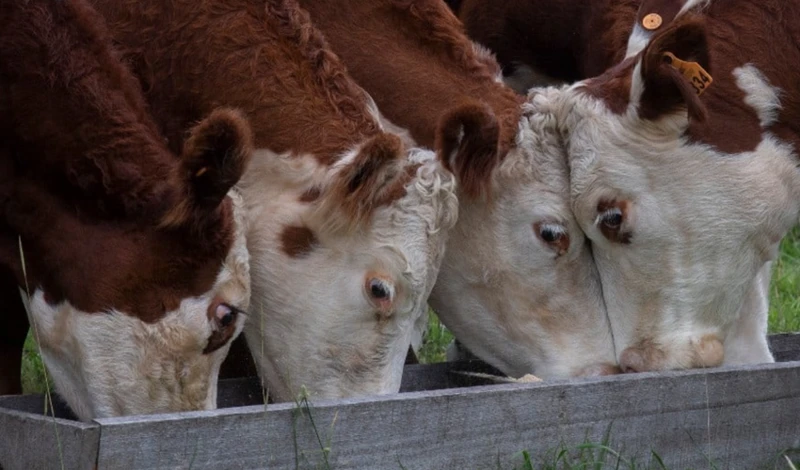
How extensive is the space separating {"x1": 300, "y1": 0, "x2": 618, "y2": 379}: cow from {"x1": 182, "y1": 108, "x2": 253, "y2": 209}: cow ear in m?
1.26

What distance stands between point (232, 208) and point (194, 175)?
1.20 feet

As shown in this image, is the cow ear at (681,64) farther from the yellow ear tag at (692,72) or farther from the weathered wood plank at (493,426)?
the weathered wood plank at (493,426)

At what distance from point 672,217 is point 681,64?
1.97 ft

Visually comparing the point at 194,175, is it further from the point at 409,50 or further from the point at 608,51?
the point at 608,51

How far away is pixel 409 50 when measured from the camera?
5.20 m

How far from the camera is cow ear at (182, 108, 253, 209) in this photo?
12.4 feet

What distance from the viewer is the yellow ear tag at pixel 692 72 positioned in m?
4.59

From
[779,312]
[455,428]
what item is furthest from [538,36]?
[455,428]

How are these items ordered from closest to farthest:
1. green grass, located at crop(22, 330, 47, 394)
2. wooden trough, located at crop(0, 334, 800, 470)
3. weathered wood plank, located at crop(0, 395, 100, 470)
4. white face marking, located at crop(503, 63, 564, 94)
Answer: weathered wood plank, located at crop(0, 395, 100, 470) → wooden trough, located at crop(0, 334, 800, 470) → green grass, located at crop(22, 330, 47, 394) → white face marking, located at crop(503, 63, 564, 94)

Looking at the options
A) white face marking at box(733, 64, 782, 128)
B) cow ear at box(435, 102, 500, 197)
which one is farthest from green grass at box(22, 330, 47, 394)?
white face marking at box(733, 64, 782, 128)

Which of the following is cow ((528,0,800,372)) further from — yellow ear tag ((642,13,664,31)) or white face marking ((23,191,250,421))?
white face marking ((23,191,250,421))

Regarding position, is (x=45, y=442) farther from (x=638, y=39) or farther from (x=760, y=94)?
(x=638, y=39)

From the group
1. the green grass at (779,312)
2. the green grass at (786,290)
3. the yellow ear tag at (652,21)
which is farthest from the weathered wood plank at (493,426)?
the green grass at (786,290)

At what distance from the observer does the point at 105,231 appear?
3.96 m
